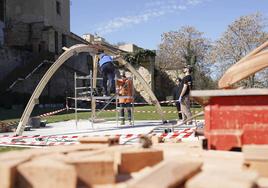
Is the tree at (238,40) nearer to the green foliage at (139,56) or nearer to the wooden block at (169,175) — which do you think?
the green foliage at (139,56)

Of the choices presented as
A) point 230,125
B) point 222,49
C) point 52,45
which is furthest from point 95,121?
point 222,49

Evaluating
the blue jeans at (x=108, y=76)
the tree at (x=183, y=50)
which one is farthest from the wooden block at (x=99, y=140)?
the tree at (x=183, y=50)

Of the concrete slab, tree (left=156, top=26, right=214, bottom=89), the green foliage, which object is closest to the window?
the green foliage

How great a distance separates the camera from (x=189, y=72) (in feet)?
44.8

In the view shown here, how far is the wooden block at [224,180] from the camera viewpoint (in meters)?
2.35

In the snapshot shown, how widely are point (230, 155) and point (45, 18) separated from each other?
37.0 m

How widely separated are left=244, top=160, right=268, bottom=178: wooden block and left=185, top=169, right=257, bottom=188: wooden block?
621 mm

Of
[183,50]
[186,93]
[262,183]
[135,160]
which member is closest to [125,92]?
[186,93]

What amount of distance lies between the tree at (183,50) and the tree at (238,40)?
4464 mm

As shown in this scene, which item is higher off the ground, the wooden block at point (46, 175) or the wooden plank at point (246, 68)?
the wooden plank at point (246, 68)

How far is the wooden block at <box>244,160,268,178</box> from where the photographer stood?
3.21 meters

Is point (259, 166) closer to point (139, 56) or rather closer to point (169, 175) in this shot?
point (169, 175)

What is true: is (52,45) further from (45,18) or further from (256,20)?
(256,20)

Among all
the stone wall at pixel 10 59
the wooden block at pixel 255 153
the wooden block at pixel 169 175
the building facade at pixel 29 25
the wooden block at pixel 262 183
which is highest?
the building facade at pixel 29 25
